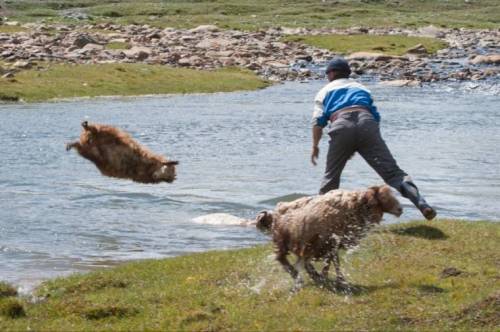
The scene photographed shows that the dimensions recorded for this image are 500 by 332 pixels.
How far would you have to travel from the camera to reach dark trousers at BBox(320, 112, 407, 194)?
48.8 ft

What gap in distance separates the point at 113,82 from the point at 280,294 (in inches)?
1806

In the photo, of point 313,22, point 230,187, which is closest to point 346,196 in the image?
point 230,187

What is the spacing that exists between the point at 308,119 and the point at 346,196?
35268 mm

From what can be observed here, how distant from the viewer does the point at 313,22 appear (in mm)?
139875

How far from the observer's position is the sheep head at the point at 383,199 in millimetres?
12914

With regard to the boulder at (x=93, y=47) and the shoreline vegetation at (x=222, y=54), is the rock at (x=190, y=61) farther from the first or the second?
the boulder at (x=93, y=47)

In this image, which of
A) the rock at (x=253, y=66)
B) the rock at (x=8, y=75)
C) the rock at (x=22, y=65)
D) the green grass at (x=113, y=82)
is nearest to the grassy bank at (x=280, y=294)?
the green grass at (x=113, y=82)

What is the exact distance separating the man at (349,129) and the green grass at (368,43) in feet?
233

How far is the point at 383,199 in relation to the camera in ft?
42.4

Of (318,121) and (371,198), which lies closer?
(371,198)

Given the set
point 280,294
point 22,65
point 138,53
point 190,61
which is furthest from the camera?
point 138,53

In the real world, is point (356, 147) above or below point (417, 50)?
above

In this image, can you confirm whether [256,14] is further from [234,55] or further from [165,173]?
[165,173]

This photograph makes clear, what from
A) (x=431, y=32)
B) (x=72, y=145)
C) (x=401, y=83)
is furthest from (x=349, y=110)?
(x=431, y=32)
